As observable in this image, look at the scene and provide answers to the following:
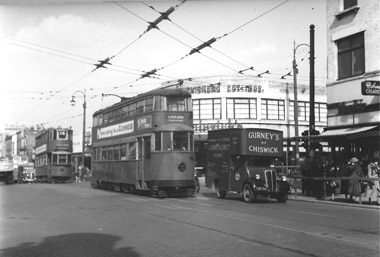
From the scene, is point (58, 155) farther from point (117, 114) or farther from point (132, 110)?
point (132, 110)

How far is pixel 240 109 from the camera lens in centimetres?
3962

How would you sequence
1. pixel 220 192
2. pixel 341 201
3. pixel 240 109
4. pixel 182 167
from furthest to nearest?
1. pixel 240 109
2. pixel 182 167
3. pixel 220 192
4. pixel 341 201

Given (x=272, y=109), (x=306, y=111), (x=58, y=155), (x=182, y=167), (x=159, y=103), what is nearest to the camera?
(x=182, y=167)

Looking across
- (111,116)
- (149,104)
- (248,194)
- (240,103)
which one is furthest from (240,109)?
(248,194)

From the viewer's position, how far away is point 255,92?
A: 39.7 meters

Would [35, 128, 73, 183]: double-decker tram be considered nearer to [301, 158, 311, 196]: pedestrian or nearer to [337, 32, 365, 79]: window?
[301, 158, 311, 196]: pedestrian

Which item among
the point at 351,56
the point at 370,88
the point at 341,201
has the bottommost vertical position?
the point at 341,201

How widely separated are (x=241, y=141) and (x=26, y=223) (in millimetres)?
8341

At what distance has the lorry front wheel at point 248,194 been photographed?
15156 millimetres

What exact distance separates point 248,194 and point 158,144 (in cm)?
435

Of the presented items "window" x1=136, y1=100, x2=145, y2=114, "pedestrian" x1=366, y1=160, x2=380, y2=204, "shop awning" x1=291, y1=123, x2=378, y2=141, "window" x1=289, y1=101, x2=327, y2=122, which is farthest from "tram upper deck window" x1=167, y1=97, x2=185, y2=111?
"window" x1=289, y1=101, x2=327, y2=122

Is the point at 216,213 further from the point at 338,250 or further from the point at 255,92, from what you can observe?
the point at 255,92

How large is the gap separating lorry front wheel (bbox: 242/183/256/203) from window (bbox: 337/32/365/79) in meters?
7.29

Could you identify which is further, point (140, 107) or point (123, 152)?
point (123, 152)
